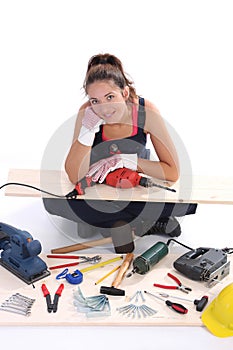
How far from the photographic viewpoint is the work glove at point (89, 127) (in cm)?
255

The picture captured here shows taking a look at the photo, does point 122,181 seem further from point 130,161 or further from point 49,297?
point 49,297

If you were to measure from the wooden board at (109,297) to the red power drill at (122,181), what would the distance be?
1.16ft

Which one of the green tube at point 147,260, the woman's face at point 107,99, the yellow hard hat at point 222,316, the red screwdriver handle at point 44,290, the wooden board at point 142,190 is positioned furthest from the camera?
the wooden board at point 142,190

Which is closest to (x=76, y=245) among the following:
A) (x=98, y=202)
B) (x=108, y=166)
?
(x=98, y=202)

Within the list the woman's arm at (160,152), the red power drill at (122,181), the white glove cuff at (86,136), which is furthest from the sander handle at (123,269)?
the white glove cuff at (86,136)

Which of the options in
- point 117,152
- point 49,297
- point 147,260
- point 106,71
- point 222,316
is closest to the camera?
point 222,316

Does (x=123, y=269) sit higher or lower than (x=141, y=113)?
lower

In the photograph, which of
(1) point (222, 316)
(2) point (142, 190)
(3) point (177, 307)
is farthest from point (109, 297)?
(2) point (142, 190)

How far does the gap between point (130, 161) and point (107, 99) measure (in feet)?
1.21

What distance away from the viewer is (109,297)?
2.24 meters

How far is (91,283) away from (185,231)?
2.68 feet

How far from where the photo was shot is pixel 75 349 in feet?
6.73

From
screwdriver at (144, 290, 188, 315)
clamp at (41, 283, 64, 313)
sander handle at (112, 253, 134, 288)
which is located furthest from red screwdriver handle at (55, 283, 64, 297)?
screwdriver at (144, 290, 188, 315)

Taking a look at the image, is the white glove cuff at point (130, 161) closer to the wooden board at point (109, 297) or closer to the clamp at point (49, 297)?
the wooden board at point (109, 297)
